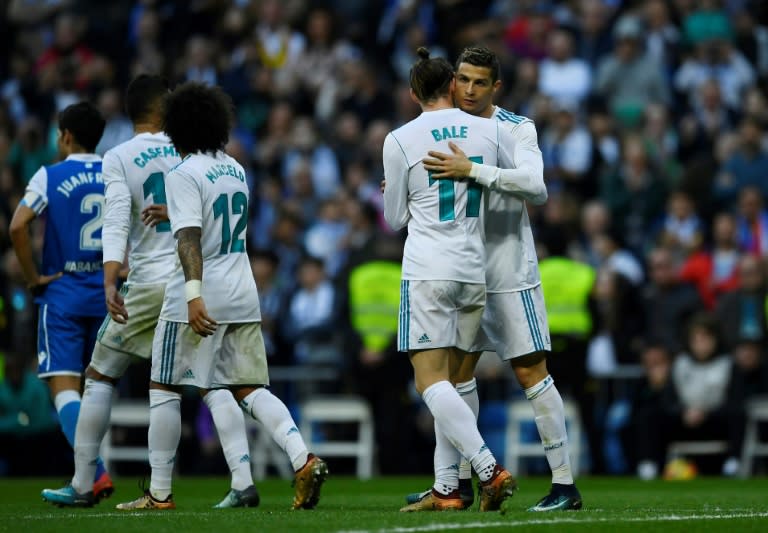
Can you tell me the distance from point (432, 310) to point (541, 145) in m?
10.9

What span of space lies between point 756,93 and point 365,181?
487 centimetres

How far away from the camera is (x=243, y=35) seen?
76.5 feet

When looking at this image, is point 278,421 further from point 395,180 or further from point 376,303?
point 376,303

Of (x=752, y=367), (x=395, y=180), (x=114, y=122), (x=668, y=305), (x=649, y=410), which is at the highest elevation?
(x=114, y=122)

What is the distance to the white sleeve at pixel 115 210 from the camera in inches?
384

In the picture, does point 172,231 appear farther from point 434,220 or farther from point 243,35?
point 243,35

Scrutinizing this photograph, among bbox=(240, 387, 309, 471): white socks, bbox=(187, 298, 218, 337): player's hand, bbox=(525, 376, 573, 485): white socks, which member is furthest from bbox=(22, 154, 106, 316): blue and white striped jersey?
bbox=(525, 376, 573, 485): white socks

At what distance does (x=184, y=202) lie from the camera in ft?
30.0

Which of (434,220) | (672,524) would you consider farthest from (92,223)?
(672,524)

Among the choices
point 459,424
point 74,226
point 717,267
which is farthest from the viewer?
point 717,267

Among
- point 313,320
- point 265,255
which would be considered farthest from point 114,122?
point 313,320

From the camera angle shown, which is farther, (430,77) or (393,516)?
(430,77)

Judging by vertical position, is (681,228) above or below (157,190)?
above

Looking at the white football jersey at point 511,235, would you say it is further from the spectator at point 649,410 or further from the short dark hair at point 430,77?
the spectator at point 649,410
